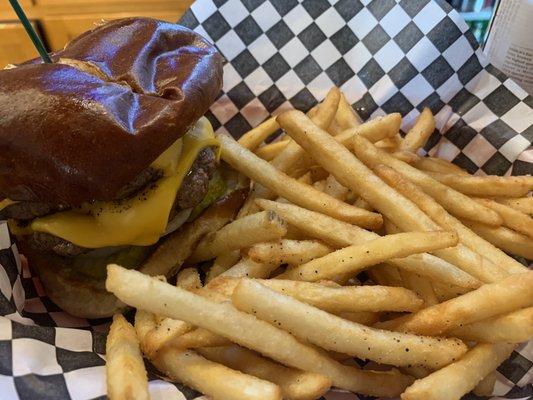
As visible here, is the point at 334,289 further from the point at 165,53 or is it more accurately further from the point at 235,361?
the point at 165,53

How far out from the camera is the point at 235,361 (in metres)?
1.48

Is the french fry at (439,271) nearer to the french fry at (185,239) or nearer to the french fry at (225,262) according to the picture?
the french fry at (225,262)

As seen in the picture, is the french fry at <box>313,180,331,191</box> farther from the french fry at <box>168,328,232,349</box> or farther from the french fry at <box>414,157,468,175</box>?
the french fry at <box>168,328,232,349</box>

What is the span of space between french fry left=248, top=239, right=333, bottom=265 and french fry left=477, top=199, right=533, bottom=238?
58 centimetres

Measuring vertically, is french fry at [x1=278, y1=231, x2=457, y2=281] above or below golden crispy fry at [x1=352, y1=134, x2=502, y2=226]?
above

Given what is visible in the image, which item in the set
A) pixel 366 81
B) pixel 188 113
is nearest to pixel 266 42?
pixel 366 81

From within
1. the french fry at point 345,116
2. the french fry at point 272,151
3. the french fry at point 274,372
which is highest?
the french fry at point 272,151

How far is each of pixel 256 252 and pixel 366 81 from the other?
1156 millimetres

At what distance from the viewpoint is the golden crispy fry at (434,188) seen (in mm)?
1726

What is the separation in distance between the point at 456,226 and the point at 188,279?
84 centimetres

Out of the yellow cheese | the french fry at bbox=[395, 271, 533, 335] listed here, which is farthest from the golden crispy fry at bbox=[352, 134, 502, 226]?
the yellow cheese

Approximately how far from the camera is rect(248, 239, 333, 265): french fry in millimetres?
1554

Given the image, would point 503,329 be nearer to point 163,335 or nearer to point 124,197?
point 163,335

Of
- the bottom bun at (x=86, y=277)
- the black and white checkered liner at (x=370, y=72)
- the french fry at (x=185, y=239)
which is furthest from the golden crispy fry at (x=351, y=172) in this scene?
the black and white checkered liner at (x=370, y=72)
